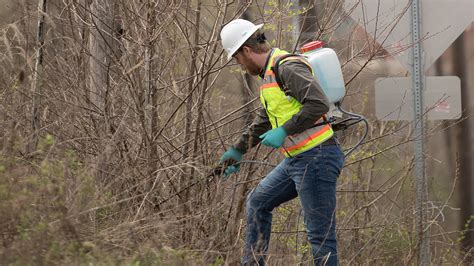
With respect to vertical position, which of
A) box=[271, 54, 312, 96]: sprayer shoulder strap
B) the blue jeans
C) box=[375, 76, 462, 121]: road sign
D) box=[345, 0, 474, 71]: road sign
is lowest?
the blue jeans

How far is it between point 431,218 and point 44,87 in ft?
12.7

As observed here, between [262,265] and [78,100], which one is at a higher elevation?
[78,100]

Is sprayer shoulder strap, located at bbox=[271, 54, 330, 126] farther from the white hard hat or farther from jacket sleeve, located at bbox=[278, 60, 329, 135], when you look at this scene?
the white hard hat

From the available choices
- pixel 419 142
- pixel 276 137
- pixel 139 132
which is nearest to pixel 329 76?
pixel 276 137

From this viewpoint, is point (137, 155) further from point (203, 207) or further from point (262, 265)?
point (262, 265)

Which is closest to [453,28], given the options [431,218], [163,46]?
[431,218]

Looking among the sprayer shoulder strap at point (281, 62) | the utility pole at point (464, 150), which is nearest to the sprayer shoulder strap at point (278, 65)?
the sprayer shoulder strap at point (281, 62)

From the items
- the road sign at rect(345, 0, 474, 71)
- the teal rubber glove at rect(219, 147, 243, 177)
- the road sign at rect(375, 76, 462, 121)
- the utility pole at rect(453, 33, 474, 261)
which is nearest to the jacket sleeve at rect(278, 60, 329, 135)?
the teal rubber glove at rect(219, 147, 243, 177)

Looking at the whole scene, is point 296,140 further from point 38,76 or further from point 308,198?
point 38,76

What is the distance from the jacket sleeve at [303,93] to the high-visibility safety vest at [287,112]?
0.40ft

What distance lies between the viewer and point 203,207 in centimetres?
739

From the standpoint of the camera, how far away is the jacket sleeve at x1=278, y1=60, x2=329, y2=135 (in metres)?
6.45

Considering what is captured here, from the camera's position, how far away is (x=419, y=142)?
9352 millimetres

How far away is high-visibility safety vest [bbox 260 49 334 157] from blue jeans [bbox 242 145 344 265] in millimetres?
56
